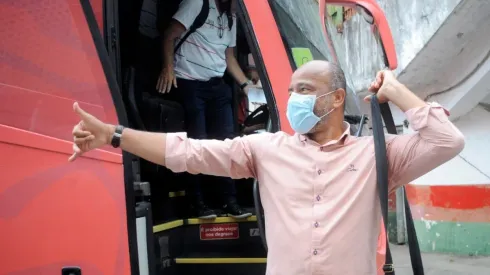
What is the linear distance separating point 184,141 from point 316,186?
17.6 inches

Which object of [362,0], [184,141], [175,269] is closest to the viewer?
[184,141]

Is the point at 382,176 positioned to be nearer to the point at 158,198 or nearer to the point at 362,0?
the point at 362,0

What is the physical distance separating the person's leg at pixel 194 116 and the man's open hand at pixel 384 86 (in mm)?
1767

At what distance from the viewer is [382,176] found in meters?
1.58

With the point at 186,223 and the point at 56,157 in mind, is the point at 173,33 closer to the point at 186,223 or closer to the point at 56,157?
the point at 186,223

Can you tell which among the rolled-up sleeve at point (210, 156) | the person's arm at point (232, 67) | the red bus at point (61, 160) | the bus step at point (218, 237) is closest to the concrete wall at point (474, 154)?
the person's arm at point (232, 67)

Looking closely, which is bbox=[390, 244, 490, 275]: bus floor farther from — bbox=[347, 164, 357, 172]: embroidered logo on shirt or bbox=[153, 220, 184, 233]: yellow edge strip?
bbox=[347, 164, 357, 172]: embroidered logo on shirt

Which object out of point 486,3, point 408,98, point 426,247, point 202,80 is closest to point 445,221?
point 426,247

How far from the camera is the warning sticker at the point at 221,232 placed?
3201mm

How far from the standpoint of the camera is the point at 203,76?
335 cm

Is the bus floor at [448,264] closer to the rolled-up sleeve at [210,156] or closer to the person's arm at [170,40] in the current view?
the person's arm at [170,40]

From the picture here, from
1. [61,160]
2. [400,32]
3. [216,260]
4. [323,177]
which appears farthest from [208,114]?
[400,32]

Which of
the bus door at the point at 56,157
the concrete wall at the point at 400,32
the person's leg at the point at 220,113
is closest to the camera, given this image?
the bus door at the point at 56,157

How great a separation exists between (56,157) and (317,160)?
3.15 ft
